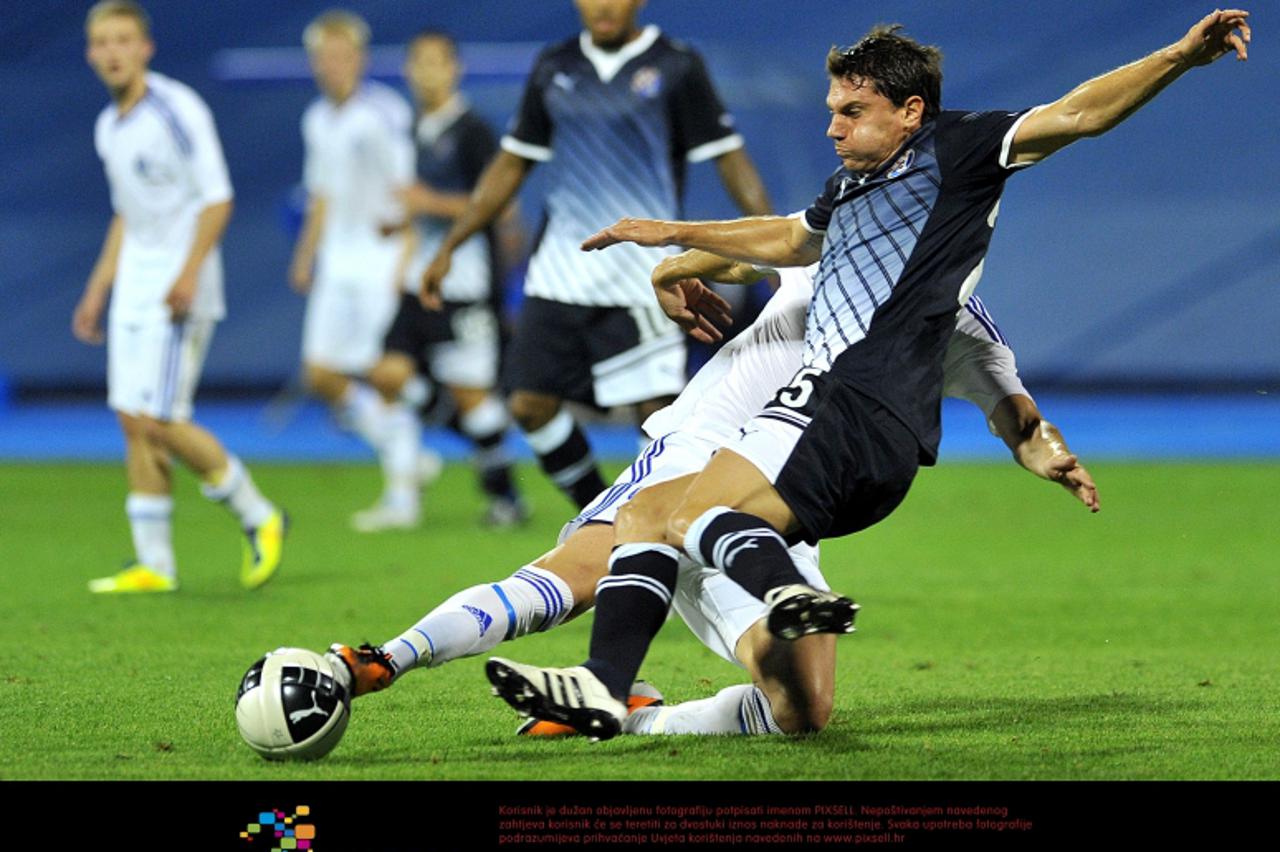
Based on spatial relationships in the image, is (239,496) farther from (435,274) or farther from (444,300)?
(444,300)

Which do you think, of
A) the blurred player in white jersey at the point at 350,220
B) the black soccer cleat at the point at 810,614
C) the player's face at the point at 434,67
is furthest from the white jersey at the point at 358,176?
the black soccer cleat at the point at 810,614

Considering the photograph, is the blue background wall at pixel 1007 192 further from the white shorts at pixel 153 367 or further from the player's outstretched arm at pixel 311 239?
the white shorts at pixel 153 367

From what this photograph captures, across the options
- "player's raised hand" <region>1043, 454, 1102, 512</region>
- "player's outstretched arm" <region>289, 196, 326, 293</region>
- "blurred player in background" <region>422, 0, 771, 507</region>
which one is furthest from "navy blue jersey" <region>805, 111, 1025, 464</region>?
"player's outstretched arm" <region>289, 196, 326, 293</region>

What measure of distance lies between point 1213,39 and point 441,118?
7.96m

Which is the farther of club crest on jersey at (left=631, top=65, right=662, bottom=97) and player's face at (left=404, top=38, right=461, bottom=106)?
player's face at (left=404, top=38, right=461, bottom=106)

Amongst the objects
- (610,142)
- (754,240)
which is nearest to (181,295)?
(610,142)

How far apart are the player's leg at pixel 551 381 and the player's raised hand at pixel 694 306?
2511 mm

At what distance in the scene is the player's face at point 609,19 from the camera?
24.9 ft

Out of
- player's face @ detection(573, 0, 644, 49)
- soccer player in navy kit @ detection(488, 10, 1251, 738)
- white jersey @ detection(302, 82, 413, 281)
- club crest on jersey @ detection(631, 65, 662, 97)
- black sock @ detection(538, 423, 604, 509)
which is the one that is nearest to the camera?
soccer player in navy kit @ detection(488, 10, 1251, 738)

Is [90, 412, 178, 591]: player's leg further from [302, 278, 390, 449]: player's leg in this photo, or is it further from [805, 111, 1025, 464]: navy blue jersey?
[805, 111, 1025, 464]: navy blue jersey

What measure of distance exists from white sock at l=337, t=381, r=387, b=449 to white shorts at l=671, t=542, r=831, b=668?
653cm

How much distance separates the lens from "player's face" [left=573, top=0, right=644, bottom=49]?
7578mm
